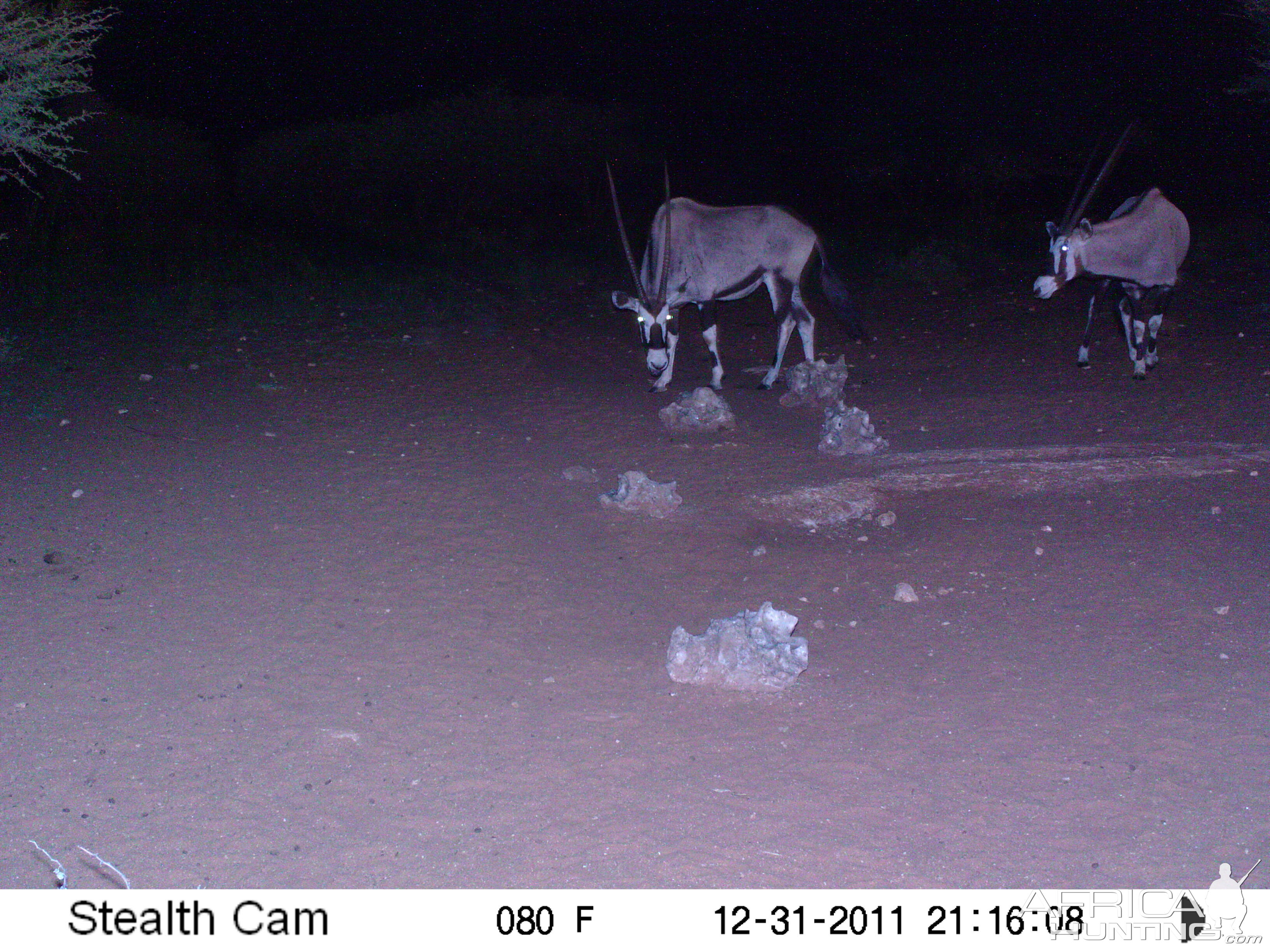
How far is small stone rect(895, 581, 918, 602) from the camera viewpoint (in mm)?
5512

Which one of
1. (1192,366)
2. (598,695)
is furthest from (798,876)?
(1192,366)

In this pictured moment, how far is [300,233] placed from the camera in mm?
17266

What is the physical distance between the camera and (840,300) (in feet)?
35.2

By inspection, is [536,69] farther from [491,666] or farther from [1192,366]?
[491,666]

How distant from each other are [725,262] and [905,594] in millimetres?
5254

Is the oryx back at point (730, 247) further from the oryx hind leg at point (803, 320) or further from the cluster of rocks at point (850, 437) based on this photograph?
the cluster of rocks at point (850, 437)

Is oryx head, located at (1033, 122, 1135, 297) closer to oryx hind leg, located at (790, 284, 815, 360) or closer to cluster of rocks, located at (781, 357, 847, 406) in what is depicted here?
cluster of rocks, located at (781, 357, 847, 406)

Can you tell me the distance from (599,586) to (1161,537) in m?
3.09

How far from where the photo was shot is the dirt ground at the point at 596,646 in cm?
362

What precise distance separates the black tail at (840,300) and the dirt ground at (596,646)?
154cm

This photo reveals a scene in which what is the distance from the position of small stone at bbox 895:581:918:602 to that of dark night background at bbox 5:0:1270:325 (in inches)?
402

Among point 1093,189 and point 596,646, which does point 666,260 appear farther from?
point 596,646

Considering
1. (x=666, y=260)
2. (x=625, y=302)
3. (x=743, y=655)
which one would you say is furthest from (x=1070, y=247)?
(x=743, y=655)

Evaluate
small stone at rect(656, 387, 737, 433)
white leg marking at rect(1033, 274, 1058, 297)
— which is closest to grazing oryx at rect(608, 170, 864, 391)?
small stone at rect(656, 387, 737, 433)
